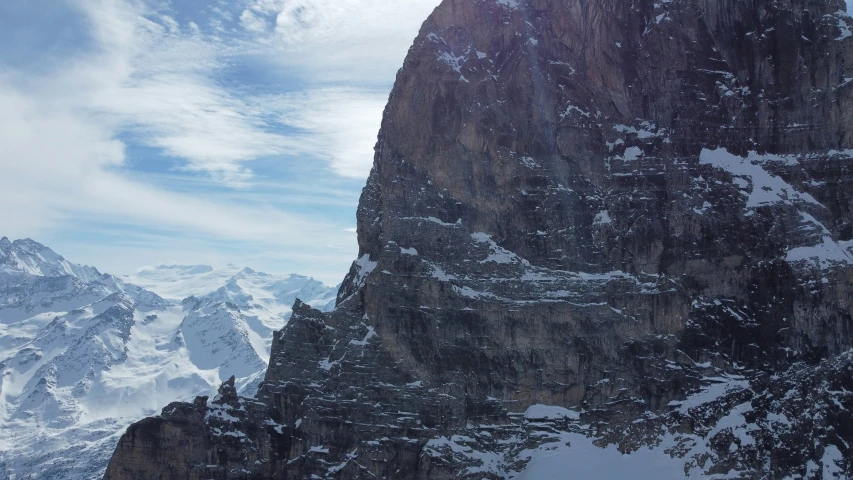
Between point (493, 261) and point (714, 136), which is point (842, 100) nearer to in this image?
point (714, 136)

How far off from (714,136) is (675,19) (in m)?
22.0

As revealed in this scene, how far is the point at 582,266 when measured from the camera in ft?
529

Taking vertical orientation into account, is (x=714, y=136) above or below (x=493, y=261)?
above

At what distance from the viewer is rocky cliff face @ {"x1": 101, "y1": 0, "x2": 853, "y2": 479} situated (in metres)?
149

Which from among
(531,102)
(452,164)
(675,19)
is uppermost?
(675,19)

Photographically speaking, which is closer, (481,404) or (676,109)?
(481,404)

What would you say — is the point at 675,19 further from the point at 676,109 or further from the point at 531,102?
the point at 531,102

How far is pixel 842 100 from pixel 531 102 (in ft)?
172

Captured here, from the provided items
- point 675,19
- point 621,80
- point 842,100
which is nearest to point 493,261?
point 621,80

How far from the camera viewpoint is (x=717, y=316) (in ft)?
512

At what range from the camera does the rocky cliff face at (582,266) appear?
14875 centimetres

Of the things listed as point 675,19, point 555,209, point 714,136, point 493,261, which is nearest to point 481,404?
point 493,261

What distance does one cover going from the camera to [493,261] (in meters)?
160

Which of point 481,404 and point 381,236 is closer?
point 481,404
